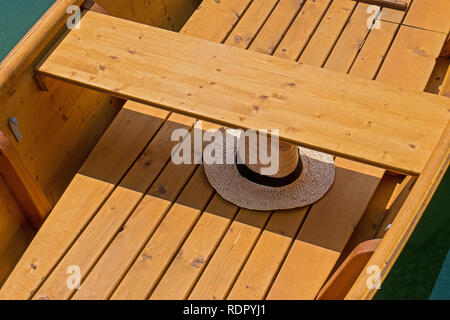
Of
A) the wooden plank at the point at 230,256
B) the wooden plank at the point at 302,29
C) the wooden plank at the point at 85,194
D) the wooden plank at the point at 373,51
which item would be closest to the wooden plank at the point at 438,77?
the wooden plank at the point at 373,51

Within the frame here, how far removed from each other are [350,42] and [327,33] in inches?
4.5

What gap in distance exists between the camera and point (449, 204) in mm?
3297

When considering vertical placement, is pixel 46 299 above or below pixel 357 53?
below

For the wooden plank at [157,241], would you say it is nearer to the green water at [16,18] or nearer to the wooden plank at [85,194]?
the wooden plank at [85,194]

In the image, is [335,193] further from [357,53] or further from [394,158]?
[357,53]

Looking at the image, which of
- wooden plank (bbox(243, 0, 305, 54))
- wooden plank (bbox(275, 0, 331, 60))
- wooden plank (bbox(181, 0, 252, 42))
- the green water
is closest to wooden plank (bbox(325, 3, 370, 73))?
wooden plank (bbox(275, 0, 331, 60))

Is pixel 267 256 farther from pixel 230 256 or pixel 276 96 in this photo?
pixel 276 96

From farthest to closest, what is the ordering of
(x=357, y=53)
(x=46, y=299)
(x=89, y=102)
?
(x=357, y=53)
(x=89, y=102)
(x=46, y=299)

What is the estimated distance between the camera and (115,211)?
2.44 meters

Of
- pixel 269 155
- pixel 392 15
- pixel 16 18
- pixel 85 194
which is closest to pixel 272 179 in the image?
pixel 269 155

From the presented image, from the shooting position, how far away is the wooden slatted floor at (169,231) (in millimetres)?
2266

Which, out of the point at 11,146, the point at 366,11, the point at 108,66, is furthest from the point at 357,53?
the point at 11,146

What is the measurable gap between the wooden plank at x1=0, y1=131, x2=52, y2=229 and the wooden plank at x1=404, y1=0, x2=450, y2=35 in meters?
1.79

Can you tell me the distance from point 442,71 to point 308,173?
0.96 metres
